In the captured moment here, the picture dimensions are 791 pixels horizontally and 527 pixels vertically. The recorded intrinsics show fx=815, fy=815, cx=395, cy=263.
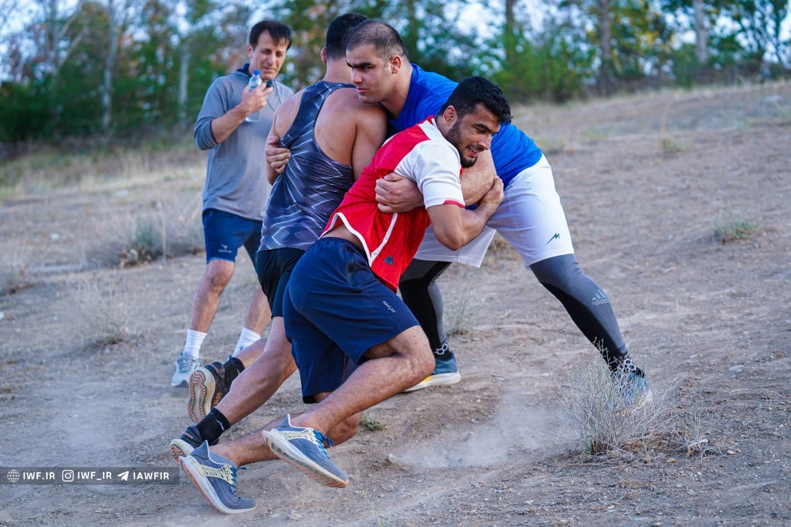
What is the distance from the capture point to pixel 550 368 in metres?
4.76

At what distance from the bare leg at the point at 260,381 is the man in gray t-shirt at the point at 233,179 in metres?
1.28

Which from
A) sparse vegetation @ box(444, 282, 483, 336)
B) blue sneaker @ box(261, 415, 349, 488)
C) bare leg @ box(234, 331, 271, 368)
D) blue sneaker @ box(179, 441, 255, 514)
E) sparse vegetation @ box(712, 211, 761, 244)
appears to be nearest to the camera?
blue sneaker @ box(261, 415, 349, 488)

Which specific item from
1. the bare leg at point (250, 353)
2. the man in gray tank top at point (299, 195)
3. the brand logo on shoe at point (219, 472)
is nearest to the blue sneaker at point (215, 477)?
the brand logo on shoe at point (219, 472)

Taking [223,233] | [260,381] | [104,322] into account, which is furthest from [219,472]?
[104,322]

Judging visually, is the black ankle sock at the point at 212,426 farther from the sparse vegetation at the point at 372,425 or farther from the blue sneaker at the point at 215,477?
the sparse vegetation at the point at 372,425

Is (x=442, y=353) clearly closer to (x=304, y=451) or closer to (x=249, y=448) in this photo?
(x=249, y=448)

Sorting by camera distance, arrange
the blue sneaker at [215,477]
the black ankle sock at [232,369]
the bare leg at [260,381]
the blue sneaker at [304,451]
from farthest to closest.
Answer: the black ankle sock at [232,369] → the bare leg at [260,381] → the blue sneaker at [215,477] → the blue sneaker at [304,451]

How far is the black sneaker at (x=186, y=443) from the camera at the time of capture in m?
3.52

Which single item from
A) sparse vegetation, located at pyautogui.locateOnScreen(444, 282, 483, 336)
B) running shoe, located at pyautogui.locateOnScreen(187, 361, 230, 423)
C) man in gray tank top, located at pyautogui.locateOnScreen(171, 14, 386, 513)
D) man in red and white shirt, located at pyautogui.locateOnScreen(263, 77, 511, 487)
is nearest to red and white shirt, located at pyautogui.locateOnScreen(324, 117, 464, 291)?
man in red and white shirt, located at pyautogui.locateOnScreen(263, 77, 511, 487)

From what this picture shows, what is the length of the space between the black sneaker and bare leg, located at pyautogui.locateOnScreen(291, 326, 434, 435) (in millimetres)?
604

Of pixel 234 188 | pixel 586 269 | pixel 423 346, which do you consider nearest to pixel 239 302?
pixel 234 188

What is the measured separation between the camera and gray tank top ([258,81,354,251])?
3.75m

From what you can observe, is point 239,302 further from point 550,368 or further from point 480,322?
point 550,368

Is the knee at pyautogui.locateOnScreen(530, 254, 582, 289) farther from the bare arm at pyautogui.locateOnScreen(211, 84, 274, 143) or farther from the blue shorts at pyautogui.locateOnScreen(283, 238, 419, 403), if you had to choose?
the bare arm at pyautogui.locateOnScreen(211, 84, 274, 143)
